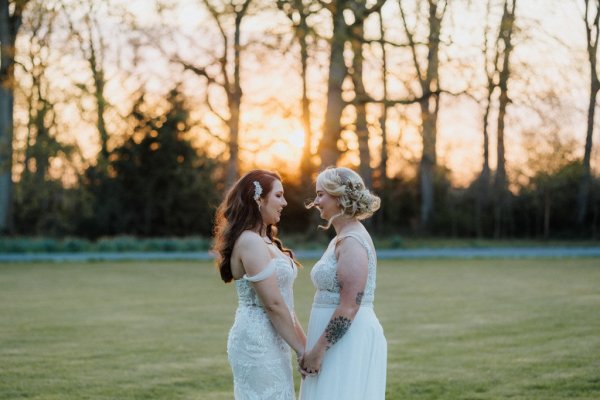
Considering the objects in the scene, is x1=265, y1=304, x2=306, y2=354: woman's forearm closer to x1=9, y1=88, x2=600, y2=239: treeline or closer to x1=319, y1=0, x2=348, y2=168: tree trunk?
x1=319, y1=0, x2=348, y2=168: tree trunk

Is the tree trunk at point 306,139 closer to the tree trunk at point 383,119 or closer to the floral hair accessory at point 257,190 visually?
the tree trunk at point 383,119

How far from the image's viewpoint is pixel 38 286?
17.9m

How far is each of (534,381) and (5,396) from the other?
16.2 feet

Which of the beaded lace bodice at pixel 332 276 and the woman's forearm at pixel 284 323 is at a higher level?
the beaded lace bodice at pixel 332 276

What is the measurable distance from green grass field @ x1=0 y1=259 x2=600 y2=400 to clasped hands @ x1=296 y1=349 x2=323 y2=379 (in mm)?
2889

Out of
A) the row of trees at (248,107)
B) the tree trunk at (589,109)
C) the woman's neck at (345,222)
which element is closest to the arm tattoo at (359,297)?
the woman's neck at (345,222)

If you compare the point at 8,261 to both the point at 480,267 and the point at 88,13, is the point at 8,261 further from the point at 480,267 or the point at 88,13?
the point at 480,267

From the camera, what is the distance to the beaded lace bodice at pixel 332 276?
5066 millimetres

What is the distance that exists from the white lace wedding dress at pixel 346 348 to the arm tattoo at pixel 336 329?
102 mm

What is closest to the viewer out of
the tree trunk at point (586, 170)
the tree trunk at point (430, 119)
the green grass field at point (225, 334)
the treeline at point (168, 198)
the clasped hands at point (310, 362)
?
the clasped hands at point (310, 362)

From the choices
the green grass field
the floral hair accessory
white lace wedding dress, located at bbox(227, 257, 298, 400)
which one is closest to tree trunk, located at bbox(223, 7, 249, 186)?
the green grass field

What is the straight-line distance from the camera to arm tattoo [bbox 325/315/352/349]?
16.5ft

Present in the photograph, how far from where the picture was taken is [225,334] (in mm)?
11719

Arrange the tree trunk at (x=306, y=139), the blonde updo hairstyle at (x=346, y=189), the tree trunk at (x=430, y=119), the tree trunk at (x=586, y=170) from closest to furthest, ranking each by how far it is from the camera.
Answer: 1. the blonde updo hairstyle at (x=346, y=189)
2. the tree trunk at (x=430, y=119)
3. the tree trunk at (x=306, y=139)
4. the tree trunk at (x=586, y=170)
